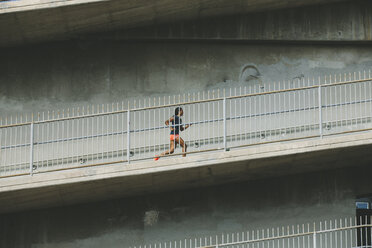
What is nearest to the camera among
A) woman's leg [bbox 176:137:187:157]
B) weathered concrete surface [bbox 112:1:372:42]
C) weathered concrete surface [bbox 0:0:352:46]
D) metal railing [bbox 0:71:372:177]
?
metal railing [bbox 0:71:372:177]

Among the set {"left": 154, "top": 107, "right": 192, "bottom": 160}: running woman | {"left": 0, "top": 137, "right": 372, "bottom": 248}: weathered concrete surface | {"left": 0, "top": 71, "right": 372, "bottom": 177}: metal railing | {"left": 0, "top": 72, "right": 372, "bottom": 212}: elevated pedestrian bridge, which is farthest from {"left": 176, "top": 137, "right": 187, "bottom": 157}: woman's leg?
{"left": 0, "top": 137, "right": 372, "bottom": 248}: weathered concrete surface

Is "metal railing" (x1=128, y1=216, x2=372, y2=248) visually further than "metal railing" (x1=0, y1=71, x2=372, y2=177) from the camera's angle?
Yes

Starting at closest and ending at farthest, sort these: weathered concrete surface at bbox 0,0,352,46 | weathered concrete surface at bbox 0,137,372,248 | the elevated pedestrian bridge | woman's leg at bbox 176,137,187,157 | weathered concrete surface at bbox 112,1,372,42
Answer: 1. the elevated pedestrian bridge
2. woman's leg at bbox 176,137,187,157
3. weathered concrete surface at bbox 0,137,372,248
4. weathered concrete surface at bbox 0,0,352,46
5. weathered concrete surface at bbox 112,1,372,42

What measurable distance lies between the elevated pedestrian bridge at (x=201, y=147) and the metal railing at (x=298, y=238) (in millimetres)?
1211

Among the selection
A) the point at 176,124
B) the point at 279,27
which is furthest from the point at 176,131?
the point at 279,27

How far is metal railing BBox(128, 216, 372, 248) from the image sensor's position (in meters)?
25.9

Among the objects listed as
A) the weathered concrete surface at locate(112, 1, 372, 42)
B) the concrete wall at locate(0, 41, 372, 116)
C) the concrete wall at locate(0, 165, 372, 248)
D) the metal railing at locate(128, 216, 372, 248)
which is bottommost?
the metal railing at locate(128, 216, 372, 248)

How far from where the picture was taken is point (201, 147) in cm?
2594

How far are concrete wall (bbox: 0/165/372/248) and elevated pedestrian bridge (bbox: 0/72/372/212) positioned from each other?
561 mm

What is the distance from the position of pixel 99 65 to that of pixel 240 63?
3.28m

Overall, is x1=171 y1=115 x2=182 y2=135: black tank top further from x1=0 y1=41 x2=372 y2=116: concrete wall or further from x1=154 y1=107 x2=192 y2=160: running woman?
x1=0 y1=41 x2=372 y2=116: concrete wall

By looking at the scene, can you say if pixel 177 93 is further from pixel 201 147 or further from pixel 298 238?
pixel 298 238

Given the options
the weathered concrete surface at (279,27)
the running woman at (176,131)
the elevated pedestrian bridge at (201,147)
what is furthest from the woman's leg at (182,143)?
the weathered concrete surface at (279,27)

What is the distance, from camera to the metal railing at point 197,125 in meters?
25.5
